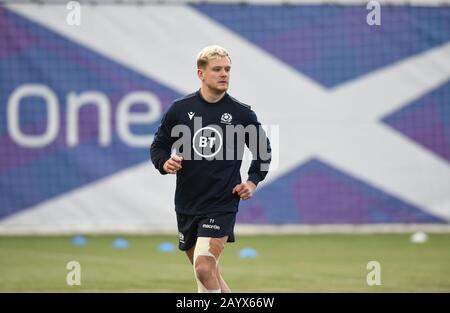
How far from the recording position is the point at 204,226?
7.51 m

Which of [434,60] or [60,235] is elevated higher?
[434,60]

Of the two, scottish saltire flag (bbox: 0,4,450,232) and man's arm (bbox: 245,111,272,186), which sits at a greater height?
scottish saltire flag (bbox: 0,4,450,232)

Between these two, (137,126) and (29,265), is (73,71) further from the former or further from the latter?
(29,265)

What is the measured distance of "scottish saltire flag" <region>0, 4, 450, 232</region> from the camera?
14.2 metres

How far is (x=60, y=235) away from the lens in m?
14.4

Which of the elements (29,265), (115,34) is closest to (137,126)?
(115,34)

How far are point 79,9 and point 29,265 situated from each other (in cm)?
428

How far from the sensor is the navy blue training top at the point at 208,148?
24.8ft

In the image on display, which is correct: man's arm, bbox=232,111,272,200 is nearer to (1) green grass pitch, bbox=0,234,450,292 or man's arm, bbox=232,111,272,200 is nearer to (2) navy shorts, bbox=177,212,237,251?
(2) navy shorts, bbox=177,212,237,251

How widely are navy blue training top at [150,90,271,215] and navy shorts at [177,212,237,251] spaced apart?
47 mm
